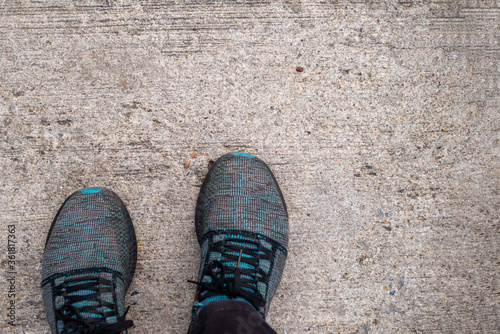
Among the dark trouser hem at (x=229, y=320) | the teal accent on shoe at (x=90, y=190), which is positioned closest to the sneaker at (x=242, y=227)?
the dark trouser hem at (x=229, y=320)

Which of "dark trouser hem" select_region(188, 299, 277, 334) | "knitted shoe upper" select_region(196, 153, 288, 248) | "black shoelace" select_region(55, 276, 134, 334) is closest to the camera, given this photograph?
"dark trouser hem" select_region(188, 299, 277, 334)

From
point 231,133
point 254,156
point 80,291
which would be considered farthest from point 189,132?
point 80,291

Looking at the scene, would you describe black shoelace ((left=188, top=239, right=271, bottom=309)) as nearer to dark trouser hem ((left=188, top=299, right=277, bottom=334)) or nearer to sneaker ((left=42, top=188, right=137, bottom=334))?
dark trouser hem ((left=188, top=299, right=277, bottom=334))

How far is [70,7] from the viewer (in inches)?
66.1

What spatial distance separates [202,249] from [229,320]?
411mm

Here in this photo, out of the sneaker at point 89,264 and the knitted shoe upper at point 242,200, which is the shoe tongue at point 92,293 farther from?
the knitted shoe upper at point 242,200

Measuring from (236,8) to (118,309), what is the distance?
5.20 feet

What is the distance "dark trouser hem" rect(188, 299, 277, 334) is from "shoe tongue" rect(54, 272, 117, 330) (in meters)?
0.48

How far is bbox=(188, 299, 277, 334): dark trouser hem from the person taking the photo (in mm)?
1234

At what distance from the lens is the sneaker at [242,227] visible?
5.02 feet

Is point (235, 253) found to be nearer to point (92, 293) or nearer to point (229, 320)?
point (229, 320)

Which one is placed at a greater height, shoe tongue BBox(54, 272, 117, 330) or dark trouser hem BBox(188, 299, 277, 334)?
dark trouser hem BBox(188, 299, 277, 334)

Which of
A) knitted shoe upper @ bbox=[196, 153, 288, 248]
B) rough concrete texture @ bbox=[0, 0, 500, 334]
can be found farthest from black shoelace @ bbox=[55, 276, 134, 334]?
knitted shoe upper @ bbox=[196, 153, 288, 248]

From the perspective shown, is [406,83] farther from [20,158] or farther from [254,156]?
[20,158]
